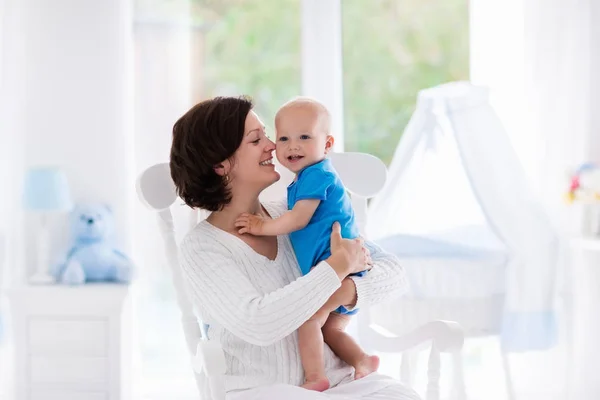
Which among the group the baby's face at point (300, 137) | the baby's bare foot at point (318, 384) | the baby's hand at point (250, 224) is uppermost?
the baby's face at point (300, 137)

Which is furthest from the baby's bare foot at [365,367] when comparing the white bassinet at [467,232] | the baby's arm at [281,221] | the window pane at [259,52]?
the window pane at [259,52]

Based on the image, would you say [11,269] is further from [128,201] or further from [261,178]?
[261,178]

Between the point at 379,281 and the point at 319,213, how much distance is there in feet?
0.74

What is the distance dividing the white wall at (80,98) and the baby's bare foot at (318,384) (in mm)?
1912

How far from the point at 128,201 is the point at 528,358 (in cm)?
187

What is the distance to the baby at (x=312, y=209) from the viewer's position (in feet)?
6.41

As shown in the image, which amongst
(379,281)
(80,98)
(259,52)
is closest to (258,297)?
(379,281)

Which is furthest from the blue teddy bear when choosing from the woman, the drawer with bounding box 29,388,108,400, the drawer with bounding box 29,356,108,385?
the woman

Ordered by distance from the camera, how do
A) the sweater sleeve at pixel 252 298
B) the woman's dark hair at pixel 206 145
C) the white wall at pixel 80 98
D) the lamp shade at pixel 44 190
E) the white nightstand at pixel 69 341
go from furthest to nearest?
the white wall at pixel 80 98, the lamp shade at pixel 44 190, the white nightstand at pixel 69 341, the woman's dark hair at pixel 206 145, the sweater sleeve at pixel 252 298

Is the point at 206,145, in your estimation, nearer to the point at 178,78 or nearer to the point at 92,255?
the point at 92,255

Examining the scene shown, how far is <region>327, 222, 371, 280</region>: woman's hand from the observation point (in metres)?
1.86

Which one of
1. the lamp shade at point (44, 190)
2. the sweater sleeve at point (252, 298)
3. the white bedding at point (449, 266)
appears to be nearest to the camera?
the sweater sleeve at point (252, 298)

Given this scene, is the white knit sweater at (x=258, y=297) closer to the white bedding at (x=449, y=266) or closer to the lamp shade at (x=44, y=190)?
the white bedding at (x=449, y=266)

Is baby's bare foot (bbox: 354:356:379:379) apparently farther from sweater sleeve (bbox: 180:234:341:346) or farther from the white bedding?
the white bedding
